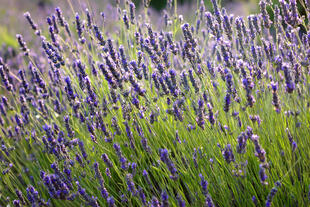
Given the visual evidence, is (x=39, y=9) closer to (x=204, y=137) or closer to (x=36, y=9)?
(x=36, y=9)

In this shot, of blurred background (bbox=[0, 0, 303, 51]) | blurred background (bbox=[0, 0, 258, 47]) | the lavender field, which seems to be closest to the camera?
the lavender field

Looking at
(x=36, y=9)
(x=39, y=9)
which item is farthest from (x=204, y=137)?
(x=39, y=9)

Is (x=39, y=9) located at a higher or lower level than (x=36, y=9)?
higher

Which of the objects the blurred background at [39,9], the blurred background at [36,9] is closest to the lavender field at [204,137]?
the blurred background at [39,9]

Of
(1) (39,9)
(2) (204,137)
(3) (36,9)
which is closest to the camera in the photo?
(2) (204,137)

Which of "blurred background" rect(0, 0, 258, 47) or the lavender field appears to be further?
"blurred background" rect(0, 0, 258, 47)

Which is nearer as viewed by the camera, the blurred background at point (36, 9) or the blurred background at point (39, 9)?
the blurred background at point (39, 9)

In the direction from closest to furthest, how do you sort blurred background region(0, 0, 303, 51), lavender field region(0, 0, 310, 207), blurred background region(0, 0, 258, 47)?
1. lavender field region(0, 0, 310, 207)
2. blurred background region(0, 0, 303, 51)
3. blurred background region(0, 0, 258, 47)

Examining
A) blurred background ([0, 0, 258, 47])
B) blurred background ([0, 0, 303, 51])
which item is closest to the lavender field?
blurred background ([0, 0, 303, 51])

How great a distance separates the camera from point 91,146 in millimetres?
2607

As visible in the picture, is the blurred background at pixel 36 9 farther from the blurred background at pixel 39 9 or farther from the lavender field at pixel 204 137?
the lavender field at pixel 204 137

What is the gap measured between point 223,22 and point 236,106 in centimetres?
56

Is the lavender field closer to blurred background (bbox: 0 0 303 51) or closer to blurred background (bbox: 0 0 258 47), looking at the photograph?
blurred background (bbox: 0 0 303 51)

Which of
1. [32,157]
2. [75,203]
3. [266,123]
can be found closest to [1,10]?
[32,157]
